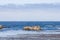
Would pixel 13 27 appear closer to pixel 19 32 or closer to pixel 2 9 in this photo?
pixel 19 32

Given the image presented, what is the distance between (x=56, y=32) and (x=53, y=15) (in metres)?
0.25

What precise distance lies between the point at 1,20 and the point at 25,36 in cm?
41

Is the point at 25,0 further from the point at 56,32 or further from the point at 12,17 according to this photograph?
the point at 56,32

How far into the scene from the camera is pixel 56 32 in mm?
2812

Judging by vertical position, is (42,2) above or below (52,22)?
above

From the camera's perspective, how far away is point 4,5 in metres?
2.72

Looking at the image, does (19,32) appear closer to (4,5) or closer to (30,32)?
(30,32)

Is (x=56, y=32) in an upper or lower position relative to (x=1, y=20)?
lower

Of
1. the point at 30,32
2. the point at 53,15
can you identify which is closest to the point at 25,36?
the point at 30,32

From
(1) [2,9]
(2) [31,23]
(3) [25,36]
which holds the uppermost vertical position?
(1) [2,9]

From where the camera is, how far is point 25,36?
274 centimetres

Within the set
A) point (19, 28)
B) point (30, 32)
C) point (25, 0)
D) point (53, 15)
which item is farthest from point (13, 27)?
point (53, 15)

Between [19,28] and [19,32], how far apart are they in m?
0.06

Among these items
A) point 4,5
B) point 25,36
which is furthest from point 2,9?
point 25,36
